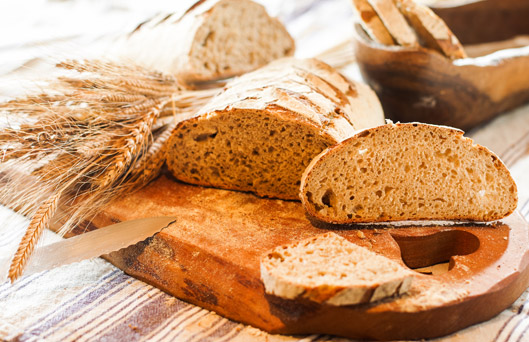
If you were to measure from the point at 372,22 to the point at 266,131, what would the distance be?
1178 mm

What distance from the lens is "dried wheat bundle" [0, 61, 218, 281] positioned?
93.9 inches

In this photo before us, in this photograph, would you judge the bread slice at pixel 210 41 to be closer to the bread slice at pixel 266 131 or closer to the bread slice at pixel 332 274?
the bread slice at pixel 266 131

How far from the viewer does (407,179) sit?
2.20 meters

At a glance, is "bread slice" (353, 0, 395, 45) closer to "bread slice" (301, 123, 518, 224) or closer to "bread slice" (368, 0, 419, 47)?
"bread slice" (368, 0, 419, 47)

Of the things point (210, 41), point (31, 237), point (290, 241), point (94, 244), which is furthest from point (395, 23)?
point (31, 237)

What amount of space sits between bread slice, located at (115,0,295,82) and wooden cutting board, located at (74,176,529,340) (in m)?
1.10

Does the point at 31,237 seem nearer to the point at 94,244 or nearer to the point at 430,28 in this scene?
the point at 94,244

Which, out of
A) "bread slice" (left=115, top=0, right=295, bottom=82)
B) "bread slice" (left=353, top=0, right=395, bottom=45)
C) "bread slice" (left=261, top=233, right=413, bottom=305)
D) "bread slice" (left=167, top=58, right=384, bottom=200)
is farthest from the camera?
"bread slice" (left=115, top=0, right=295, bottom=82)

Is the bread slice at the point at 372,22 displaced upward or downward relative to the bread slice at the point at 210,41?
downward

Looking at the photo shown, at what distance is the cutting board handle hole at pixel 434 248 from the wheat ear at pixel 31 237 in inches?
58.3

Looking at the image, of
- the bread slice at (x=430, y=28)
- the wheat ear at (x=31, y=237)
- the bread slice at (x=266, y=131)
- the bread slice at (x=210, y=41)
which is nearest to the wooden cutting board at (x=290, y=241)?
the bread slice at (x=266, y=131)

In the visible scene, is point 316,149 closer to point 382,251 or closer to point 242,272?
point 382,251

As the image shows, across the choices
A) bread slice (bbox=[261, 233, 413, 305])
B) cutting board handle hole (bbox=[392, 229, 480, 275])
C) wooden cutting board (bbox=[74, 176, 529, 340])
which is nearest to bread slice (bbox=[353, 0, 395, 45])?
wooden cutting board (bbox=[74, 176, 529, 340])

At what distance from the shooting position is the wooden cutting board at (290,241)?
1.80 metres
